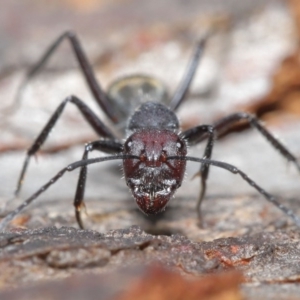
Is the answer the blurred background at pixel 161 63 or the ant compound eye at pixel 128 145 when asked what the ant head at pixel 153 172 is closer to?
the ant compound eye at pixel 128 145

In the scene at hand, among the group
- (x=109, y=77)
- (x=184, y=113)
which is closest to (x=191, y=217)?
(x=184, y=113)

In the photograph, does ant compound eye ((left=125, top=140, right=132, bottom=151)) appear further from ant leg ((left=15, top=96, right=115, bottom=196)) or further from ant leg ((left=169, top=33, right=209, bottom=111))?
ant leg ((left=169, top=33, right=209, bottom=111))

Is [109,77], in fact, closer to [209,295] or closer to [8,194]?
[8,194]

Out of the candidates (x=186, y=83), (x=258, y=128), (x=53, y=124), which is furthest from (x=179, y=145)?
(x=186, y=83)

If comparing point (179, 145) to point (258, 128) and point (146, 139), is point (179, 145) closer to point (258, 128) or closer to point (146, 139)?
point (146, 139)

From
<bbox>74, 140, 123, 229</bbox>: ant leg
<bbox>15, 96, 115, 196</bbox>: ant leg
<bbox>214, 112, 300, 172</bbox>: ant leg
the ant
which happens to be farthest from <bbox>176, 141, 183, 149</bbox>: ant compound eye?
<bbox>15, 96, 115, 196</bbox>: ant leg

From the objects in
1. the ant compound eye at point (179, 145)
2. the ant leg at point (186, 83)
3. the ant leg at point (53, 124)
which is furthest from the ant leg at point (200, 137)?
the ant leg at point (186, 83)
